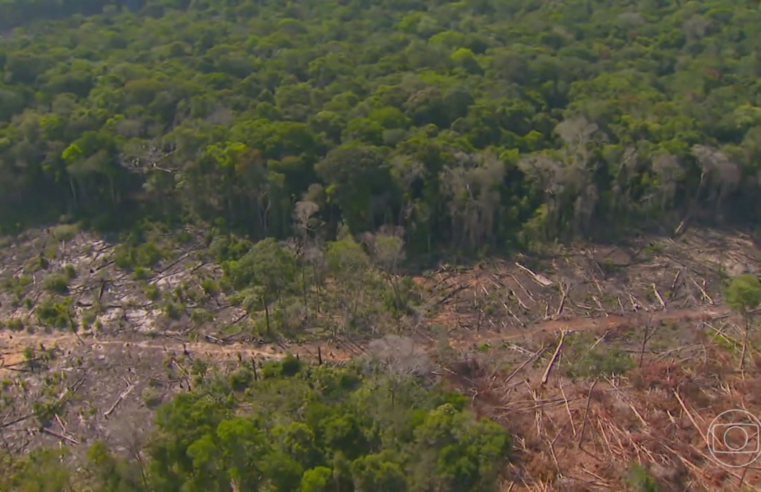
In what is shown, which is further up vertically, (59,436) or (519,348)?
(59,436)

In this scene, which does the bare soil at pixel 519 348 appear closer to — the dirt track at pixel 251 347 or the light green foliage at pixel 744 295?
the dirt track at pixel 251 347

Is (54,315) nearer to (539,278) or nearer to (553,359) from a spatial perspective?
(553,359)

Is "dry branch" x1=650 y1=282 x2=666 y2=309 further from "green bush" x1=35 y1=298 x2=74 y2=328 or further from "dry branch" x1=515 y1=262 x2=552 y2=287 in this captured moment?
"green bush" x1=35 y1=298 x2=74 y2=328

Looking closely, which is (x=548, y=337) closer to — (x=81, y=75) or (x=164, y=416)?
(x=164, y=416)

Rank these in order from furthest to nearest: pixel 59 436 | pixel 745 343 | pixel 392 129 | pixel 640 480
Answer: pixel 392 129, pixel 745 343, pixel 59 436, pixel 640 480

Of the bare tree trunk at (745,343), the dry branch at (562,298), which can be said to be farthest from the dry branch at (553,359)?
the bare tree trunk at (745,343)

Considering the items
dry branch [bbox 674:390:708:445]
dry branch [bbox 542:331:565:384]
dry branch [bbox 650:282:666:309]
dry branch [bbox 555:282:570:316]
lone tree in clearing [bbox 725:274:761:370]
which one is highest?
lone tree in clearing [bbox 725:274:761:370]

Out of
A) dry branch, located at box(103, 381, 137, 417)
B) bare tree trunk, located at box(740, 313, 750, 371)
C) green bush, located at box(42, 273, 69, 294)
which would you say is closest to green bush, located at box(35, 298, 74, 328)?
green bush, located at box(42, 273, 69, 294)

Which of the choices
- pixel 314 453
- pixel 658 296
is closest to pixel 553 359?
pixel 658 296
